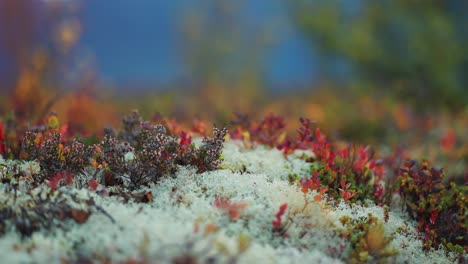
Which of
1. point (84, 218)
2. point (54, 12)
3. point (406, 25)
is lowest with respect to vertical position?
point (84, 218)

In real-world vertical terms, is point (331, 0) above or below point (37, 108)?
above

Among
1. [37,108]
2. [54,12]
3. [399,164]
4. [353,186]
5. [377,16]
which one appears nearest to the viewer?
[353,186]

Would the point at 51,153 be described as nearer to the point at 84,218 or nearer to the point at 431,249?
the point at 84,218

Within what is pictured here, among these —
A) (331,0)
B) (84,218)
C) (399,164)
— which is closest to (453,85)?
(331,0)

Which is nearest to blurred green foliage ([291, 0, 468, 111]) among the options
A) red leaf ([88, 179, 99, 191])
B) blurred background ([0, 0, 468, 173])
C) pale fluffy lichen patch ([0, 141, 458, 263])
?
blurred background ([0, 0, 468, 173])

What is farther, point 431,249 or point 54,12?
point 54,12

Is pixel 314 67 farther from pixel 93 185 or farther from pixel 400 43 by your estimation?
pixel 93 185

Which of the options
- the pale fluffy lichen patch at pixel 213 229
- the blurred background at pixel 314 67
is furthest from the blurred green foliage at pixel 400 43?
the pale fluffy lichen patch at pixel 213 229

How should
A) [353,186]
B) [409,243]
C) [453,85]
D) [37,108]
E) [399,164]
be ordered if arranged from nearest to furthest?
[409,243]
[353,186]
[399,164]
[37,108]
[453,85]
